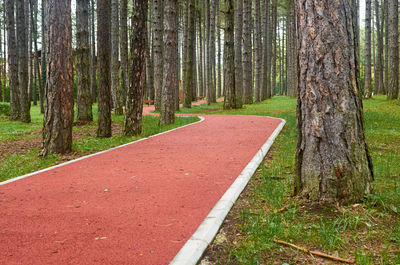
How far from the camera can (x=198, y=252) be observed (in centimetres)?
312

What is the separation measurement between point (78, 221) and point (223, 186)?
220cm

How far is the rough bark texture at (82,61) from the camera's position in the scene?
14945 mm

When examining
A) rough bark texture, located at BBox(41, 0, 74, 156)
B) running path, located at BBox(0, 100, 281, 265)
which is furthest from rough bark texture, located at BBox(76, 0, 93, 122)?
running path, located at BBox(0, 100, 281, 265)

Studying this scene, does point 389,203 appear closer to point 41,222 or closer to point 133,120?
point 41,222

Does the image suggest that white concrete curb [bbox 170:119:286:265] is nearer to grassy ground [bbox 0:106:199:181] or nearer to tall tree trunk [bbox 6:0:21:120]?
grassy ground [bbox 0:106:199:181]

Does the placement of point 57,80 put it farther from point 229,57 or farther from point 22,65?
point 229,57

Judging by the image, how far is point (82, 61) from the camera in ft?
51.0

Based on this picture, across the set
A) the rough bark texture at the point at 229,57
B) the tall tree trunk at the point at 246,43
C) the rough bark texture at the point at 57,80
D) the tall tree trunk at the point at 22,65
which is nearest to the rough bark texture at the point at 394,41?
the tall tree trunk at the point at 246,43

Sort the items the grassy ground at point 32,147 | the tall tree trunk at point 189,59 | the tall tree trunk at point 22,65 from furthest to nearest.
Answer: the tall tree trunk at point 189,59 → the tall tree trunk at point 22,65 → the grassy ground at point 32,147

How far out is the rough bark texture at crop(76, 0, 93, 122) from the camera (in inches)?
588

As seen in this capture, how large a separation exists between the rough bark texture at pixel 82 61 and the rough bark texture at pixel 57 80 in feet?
22.5

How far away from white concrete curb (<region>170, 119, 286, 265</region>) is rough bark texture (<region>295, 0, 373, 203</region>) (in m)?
1.07

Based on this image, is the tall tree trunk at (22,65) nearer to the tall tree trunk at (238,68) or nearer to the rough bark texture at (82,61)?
the rough bark texture at (82,61)

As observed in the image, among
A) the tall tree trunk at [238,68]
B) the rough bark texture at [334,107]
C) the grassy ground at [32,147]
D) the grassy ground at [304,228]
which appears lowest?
the grassy ground at [304,228]
